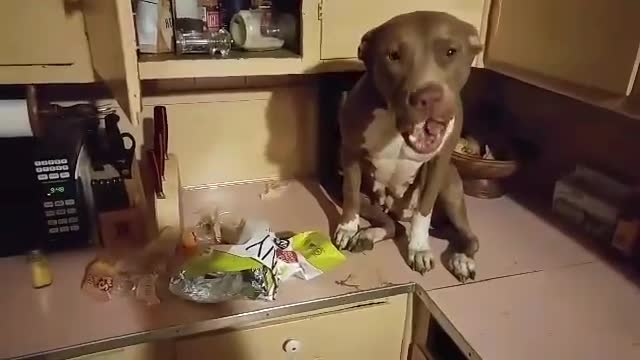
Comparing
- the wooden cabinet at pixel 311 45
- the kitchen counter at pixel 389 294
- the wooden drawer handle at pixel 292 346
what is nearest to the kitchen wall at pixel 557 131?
the kitchen counter at pixel 389 294

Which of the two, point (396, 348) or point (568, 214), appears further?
→ point (568, 214)

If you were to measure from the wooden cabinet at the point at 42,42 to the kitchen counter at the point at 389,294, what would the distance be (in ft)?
1.12

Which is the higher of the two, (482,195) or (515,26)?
(515,26)

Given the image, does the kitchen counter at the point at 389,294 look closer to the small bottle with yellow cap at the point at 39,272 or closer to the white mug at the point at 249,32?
the small bottle with yellow cap at the point at 39,272

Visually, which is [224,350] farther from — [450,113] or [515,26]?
[515,26]

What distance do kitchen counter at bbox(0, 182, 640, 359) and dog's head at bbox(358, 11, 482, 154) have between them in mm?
269

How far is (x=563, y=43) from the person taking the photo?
0.99 meters

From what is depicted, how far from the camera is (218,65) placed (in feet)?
3.28

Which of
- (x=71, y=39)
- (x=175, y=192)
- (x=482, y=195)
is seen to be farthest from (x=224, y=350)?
(x=482, y=195)

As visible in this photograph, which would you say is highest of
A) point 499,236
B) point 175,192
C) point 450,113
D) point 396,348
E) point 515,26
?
point 515,26

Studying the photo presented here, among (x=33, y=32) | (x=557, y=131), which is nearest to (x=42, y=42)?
(x=33, y=32)

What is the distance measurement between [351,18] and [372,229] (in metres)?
0.42

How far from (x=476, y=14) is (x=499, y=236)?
1.54 ft

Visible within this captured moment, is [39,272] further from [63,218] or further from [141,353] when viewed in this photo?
[141,353]
